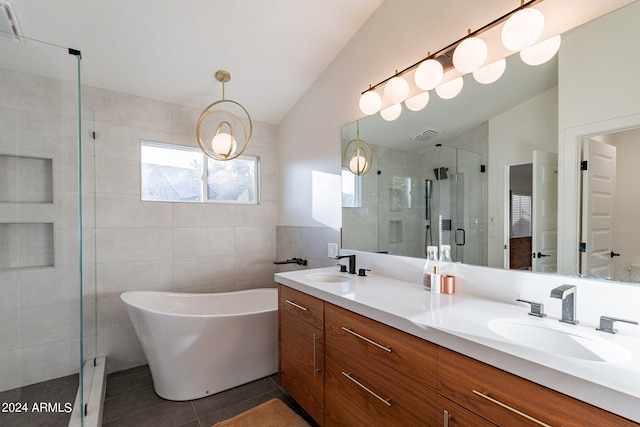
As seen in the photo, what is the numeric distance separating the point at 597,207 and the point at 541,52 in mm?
705

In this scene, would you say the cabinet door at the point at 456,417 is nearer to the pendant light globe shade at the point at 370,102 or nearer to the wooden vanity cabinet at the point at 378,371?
the wooden vanity cabinet at the point at 378,371

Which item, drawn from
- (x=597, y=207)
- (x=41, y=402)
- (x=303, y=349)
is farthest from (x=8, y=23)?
(x=597, y=207)

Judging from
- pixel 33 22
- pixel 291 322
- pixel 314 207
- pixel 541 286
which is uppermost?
pixel 33 22

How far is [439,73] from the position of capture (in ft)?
5.26

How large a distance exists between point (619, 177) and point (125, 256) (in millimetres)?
3146

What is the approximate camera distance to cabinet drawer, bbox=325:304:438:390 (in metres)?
A: 1.01

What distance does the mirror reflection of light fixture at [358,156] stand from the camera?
7.21 feet

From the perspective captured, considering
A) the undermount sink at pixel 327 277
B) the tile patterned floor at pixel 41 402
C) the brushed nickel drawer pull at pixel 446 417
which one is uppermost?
the undermount sink at pixel 327 277

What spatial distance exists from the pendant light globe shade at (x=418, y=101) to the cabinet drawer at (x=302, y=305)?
4.40 feet

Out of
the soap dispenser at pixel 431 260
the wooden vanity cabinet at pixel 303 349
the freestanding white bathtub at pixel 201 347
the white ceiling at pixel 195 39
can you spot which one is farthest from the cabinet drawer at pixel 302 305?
the white ceiling at pixel 195 39

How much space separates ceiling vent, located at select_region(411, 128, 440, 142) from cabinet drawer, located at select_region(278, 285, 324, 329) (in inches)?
46.7

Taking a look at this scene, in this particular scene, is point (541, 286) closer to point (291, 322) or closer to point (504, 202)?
point (504, 202)

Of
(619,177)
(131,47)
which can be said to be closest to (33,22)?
(131,47)

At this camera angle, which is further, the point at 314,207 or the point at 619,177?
the point at 314,207
